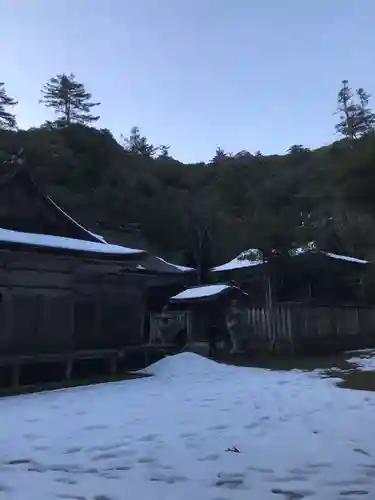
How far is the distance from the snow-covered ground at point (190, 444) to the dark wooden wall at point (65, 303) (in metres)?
1.91

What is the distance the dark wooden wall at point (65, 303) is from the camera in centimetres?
1026

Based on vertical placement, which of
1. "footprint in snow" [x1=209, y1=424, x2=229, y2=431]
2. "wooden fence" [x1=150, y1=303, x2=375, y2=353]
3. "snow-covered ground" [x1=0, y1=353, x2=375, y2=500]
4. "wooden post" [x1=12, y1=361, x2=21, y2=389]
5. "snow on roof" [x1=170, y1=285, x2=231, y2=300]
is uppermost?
"snow on roof" [x1=170, y1=285, x2=231, y2=300]

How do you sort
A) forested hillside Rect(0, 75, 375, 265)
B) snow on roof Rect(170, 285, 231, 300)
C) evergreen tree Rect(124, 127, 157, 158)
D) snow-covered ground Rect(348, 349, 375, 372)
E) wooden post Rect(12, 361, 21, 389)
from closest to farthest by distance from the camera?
wooden post Rect(12, 361, 21, 389) → snow-covered ground Rect(348, 349, 375, 372) → snow on roof Rect(170, 285, 231, 300) → forested hillside Rect(0, 75, 375, 265) → evergreen tree Rect(124, 127, 157, 158)

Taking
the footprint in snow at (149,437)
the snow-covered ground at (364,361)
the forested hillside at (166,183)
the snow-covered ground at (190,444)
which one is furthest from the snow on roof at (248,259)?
the footprint in snow at (149,437)

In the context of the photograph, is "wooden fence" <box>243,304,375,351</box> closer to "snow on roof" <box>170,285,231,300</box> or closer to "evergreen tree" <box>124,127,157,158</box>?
"snow on roof" <box>170,285,231,300</box>

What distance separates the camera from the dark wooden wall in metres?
10.3

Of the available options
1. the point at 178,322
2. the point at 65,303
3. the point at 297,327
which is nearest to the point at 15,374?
→ the point at 65,303

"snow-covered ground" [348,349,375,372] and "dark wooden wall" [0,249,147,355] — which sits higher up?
"dark wooden wall" [0,249,147,355]

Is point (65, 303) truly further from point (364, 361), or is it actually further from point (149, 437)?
point (364, 361)

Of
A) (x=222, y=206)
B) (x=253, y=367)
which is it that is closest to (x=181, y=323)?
(x=253, y=367)

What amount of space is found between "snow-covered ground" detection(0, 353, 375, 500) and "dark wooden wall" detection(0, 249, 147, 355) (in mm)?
1912

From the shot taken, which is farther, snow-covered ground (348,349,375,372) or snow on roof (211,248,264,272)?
snow on roof (211,248,264,272)

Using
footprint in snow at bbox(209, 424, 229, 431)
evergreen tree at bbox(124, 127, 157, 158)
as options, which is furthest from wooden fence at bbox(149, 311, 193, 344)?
evergreen tree at bbox(124, 127, 157, 158)

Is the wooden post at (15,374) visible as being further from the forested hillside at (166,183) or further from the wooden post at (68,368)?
the forested hillside at (166,183)
